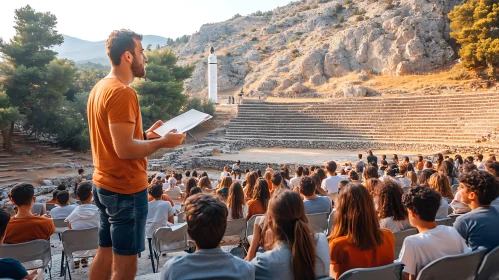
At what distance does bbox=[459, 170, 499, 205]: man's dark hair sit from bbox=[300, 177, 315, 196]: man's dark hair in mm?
1861

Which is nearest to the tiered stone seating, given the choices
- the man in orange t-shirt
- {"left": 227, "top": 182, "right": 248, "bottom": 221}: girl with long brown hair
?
{"left": 227, "top": 182, "right": 248, "bottom": 221}: girl with long brown hair

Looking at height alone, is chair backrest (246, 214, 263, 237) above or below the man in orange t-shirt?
below

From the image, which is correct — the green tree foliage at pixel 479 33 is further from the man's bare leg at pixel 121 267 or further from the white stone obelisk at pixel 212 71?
the man's bare leg at pixel 121 267

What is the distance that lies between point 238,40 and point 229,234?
73814 millimetres

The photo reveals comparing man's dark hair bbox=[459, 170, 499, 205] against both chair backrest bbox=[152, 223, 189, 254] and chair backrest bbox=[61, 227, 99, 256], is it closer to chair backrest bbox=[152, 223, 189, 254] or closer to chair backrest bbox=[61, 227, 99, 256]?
chair backrest bbox=[152, 223, 189, 254]

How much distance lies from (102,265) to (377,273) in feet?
6.22

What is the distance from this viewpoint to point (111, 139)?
2.57m

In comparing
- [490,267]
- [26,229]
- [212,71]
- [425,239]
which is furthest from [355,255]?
[212,71]

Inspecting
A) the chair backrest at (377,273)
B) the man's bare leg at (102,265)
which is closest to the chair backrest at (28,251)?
the man's bare leg at (102,265)

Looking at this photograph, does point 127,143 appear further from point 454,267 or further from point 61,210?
point 61,210

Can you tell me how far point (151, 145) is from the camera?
2.54 meters

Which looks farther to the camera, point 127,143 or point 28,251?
point 28,251

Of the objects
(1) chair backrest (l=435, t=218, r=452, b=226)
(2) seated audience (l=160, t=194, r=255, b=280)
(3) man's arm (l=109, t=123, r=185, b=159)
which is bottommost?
(1) chair backrest (l=435, t=218, r=452, b=226)

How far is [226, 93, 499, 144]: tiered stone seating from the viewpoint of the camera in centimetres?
2503
